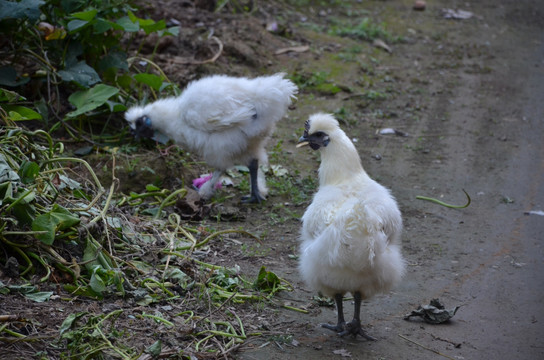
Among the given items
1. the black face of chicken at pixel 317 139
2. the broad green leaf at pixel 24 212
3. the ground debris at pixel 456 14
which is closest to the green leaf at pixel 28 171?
the broad green leaf at pixel 24 212

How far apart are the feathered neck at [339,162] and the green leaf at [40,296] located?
198 cm

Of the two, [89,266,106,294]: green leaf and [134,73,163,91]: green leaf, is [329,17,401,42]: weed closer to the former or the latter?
[134,73,163,91]: green leaf

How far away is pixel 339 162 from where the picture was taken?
14.0 ft

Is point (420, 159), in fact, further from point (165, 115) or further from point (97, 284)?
point (97, 284)

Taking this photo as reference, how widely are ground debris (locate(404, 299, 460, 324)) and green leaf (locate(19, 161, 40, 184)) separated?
9.47 feet

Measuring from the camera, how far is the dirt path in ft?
13.9

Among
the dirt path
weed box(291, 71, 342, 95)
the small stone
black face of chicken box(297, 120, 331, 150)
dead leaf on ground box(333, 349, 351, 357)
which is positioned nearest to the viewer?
dead leaf on ground box(333, 349, 351, 357)

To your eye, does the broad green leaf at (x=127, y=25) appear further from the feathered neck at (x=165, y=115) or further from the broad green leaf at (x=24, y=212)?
the broad green leaf at (x=24, y=212)

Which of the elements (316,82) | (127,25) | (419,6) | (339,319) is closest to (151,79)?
(127,25)

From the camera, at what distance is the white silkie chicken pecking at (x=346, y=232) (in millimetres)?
3814

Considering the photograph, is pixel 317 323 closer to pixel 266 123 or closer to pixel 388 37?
pixel 266 123

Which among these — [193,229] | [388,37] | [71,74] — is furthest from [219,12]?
[193,229]

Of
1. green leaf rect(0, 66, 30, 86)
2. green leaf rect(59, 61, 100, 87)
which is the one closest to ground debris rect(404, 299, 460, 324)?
green leaf rect(59, 61, 100, 87)

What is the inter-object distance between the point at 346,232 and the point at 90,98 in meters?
4.00
